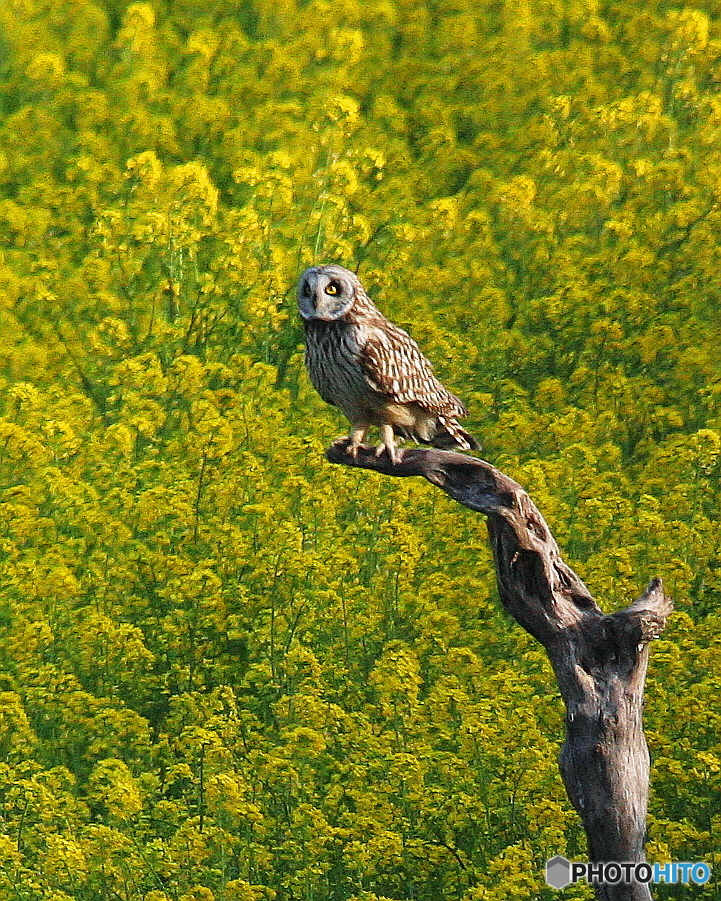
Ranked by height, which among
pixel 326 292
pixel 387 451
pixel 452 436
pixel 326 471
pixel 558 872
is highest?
pixel 326 471

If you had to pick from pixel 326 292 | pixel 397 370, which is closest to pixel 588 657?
pixel 397 370

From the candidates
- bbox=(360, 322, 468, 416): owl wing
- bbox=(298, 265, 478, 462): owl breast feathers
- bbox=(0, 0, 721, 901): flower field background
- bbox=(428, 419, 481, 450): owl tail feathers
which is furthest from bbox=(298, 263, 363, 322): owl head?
bbox=(0, 0, 721, 901): flower field background

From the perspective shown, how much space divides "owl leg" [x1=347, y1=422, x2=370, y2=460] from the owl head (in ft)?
1.29

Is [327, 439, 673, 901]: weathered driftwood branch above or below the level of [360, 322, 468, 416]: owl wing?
below

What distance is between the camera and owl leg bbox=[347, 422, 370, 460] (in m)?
5.61

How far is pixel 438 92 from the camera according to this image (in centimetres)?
1157

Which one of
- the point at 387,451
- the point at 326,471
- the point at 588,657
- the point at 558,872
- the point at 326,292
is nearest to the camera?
the point at 588,657

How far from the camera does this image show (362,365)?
17.8 ft

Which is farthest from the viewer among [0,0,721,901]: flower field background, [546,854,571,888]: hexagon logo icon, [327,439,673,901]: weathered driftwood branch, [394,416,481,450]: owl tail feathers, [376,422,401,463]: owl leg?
[0,0,721,901]: flower field background

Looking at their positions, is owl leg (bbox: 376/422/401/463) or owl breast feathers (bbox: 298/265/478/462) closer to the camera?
owl breast feathers (bbox: 298/265/478/462)

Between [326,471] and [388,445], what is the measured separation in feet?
7.21

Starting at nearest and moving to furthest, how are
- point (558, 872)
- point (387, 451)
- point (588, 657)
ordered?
1. point (588, 657)
2. point (387, 451)
3. point (558, 872)

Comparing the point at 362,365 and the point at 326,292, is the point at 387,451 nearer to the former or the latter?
the point at 362,365

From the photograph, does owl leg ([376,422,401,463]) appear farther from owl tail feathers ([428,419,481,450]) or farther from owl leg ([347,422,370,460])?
owl tail feathers ([428,419,481,450])
